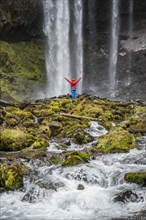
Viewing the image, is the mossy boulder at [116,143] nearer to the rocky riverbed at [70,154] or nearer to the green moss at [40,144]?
the rocky riverbed at [70,154]

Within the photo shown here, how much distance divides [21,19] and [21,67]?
6.33 meters

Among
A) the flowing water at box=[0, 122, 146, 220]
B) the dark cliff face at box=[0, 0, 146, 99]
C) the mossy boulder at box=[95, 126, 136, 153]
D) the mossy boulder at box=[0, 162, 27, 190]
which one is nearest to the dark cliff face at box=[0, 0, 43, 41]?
the dark cliff face at box=[0, 0, 146, 99]

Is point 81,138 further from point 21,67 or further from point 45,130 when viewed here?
point 21,67

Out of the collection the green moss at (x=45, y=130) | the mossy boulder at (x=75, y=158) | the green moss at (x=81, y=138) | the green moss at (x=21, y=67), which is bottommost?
the mossy boulder at (x=75, y=158)

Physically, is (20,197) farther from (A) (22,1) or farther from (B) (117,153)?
(A) (22,1)

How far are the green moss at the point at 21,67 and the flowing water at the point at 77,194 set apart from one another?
1871cm

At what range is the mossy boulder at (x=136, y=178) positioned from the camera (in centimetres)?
1165

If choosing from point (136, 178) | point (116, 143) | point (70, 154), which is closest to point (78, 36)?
point (116, 143)

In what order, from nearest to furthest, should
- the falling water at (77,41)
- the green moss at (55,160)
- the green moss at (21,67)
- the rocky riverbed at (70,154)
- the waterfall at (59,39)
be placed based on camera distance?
the rocky riverbed at (70,154), the green moss at (55,160), the green moss at (21,67), the waterfall at (59,39), the falling water at (77,41)

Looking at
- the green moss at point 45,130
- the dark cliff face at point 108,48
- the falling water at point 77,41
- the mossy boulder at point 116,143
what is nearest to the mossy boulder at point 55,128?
the green moss at point 45,130

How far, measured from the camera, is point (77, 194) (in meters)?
11.4

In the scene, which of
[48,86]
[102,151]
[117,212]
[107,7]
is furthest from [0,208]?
[107,7]

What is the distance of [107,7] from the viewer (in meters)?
45.2

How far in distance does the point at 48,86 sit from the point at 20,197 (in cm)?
2750
